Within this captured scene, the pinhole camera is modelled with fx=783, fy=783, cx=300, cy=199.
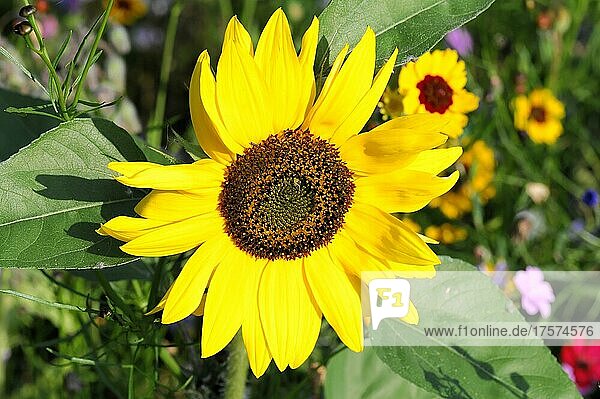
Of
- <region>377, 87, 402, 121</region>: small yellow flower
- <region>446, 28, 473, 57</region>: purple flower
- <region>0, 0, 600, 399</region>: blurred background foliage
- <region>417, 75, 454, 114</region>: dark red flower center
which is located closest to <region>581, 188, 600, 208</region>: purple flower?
<region>0, 0, 600, 399</region>: blurred background foliage

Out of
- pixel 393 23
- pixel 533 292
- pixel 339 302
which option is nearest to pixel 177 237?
pixel 339 302

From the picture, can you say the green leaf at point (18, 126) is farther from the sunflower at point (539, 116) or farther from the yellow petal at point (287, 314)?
the sunflower at point (539, 116)

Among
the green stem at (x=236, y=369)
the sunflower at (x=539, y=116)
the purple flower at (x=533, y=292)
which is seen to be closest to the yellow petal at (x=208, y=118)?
the green stem at (x=236, y=369)

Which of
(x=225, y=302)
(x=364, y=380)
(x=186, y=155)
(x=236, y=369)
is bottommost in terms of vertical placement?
(x=364, y=380)

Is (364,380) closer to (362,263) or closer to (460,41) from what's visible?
(362,263)

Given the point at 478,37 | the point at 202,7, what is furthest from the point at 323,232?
the point at 202,7
